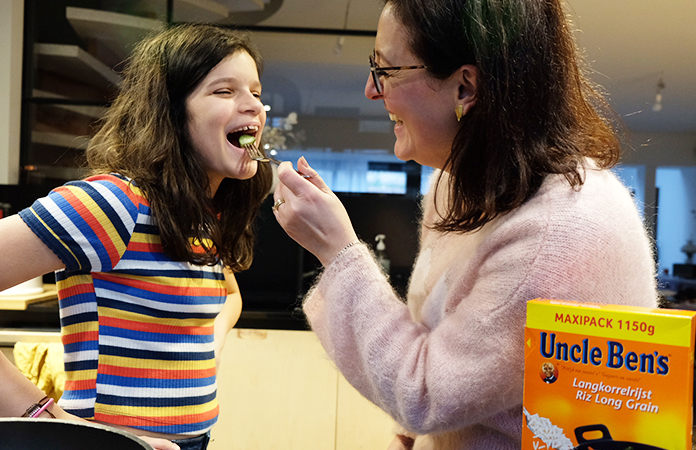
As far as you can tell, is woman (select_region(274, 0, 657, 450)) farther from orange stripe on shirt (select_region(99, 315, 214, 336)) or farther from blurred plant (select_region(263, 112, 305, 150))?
blurred plant (select_region(263, 112, 305, 150))

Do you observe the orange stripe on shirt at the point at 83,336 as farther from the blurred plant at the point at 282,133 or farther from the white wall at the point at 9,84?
the white wall at the point at 9,84

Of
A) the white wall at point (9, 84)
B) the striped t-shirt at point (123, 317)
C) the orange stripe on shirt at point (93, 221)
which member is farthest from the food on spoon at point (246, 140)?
the white wall at point (9, 84)

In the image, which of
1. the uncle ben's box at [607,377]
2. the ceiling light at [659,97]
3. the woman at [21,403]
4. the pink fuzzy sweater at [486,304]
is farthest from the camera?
the ceiling light at [659,97]

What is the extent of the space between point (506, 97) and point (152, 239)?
660 millimetres

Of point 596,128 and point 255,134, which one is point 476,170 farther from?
point 255,134

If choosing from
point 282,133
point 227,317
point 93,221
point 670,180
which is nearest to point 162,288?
point 93,221

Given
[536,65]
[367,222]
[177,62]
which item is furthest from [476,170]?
[367,222]

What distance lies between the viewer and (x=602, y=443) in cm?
42

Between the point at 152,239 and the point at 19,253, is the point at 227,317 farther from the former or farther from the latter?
the point at 19,253

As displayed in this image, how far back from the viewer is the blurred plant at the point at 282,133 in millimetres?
2486

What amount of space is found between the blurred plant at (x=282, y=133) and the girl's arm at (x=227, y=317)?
113cm

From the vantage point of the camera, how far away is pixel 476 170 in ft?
2.27

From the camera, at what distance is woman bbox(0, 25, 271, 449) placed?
82 centimetres

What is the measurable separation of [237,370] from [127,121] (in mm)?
1131
